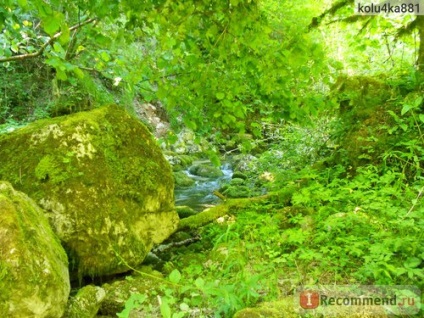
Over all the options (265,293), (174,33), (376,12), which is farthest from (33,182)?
(376,12)

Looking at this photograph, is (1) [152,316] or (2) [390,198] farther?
(2) [390,198]

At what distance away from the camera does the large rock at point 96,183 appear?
331 centimetres

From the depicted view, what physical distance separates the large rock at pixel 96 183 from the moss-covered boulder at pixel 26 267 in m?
0.63

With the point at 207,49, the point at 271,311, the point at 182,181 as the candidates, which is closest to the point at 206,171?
the point at 182,181

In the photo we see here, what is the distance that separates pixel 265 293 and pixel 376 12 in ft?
15.6

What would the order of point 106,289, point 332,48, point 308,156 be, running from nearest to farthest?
point 106,289
point 308,156
point 332,48

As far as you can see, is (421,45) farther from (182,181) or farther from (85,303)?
(182,181)

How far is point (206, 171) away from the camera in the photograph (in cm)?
A: 1042

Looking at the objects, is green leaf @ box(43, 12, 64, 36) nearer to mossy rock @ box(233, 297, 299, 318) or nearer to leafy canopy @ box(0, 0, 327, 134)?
leafy canopy @ box(0, 0, 327, 134)

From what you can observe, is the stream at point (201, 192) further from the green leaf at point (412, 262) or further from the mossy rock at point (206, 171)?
the green leaf at point (412, 262)

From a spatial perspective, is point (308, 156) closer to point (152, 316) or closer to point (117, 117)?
point (117, 117)

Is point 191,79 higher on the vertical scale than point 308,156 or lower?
higher

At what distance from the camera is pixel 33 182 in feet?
11.3

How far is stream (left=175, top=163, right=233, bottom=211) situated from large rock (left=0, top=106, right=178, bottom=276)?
295 cm
